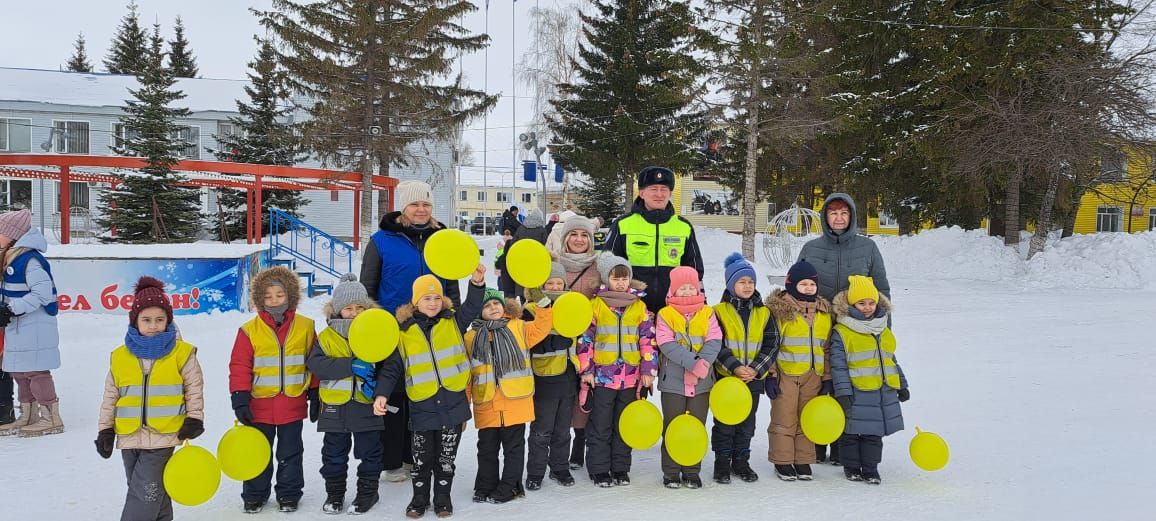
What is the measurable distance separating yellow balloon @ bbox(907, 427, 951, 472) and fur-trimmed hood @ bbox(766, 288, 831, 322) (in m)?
0.95

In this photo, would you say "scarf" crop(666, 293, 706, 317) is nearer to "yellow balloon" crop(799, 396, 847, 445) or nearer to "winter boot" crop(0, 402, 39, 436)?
"yellow balloon" crop(799, 396, 847, 445)

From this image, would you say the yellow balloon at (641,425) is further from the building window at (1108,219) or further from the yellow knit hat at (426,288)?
the building window at (1108,219)

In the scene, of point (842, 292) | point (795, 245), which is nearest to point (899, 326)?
point (842, 292)

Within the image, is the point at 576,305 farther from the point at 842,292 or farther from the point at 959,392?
the point at 959,392

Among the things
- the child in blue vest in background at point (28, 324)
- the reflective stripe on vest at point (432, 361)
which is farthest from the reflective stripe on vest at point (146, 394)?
the child in blue vest in background at point (28, 324)

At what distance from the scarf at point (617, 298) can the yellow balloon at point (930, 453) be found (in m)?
1.95

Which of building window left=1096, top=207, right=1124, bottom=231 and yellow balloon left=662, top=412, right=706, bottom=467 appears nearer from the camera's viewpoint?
yellow balloon left=662, top=412, right=706, bottom=467

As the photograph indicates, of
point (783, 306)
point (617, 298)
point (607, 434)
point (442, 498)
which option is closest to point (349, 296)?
point (442, 498)

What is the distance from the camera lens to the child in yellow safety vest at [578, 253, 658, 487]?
4188 mm

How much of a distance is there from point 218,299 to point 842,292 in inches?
351

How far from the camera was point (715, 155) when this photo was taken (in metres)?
31.9

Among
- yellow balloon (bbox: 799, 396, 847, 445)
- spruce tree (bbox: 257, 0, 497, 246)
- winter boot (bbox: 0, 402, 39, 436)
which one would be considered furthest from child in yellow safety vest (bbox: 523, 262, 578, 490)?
spruce tree (bbox: 257, 0, 497, 246)

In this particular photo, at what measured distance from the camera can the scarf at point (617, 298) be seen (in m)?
4.16

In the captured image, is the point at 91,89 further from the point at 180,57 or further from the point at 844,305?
the point at 844,305
